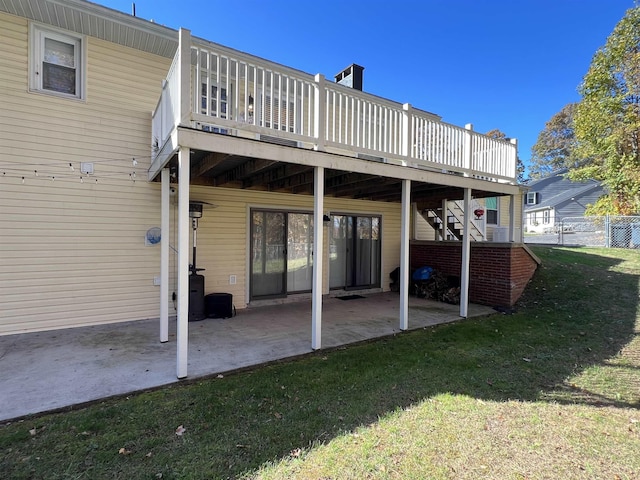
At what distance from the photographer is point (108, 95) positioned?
213 inches

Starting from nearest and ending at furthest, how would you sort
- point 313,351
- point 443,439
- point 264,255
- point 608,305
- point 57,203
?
point 443,439, point 313,351, point 57,203, point 608,305, point 264,255

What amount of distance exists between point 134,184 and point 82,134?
3.44 ft

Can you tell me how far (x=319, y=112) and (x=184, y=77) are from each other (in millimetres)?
1744

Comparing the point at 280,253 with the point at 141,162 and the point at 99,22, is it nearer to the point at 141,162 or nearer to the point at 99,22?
the point at 141,162

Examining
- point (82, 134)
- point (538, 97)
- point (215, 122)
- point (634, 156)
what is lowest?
point (215, 122)

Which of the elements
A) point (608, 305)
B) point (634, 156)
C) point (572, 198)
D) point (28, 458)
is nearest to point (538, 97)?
point (572, 198)

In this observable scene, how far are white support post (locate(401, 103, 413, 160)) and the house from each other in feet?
0.07

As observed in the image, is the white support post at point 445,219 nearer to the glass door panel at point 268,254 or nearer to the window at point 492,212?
the glass door panel at point 268,254

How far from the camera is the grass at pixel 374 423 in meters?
2.14

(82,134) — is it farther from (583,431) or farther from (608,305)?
(608,305)

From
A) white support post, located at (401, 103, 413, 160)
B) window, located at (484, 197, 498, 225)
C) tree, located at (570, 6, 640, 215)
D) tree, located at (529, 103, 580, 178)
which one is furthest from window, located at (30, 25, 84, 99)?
tree, located at (529, 103, 580, 178)

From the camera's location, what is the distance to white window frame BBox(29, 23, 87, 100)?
4891 millimetres

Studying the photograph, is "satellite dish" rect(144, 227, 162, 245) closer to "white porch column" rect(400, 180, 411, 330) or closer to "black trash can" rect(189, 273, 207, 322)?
"black trash can" rect(189, 273, 207, 322)

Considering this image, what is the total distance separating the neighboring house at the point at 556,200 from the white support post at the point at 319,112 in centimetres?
2596
